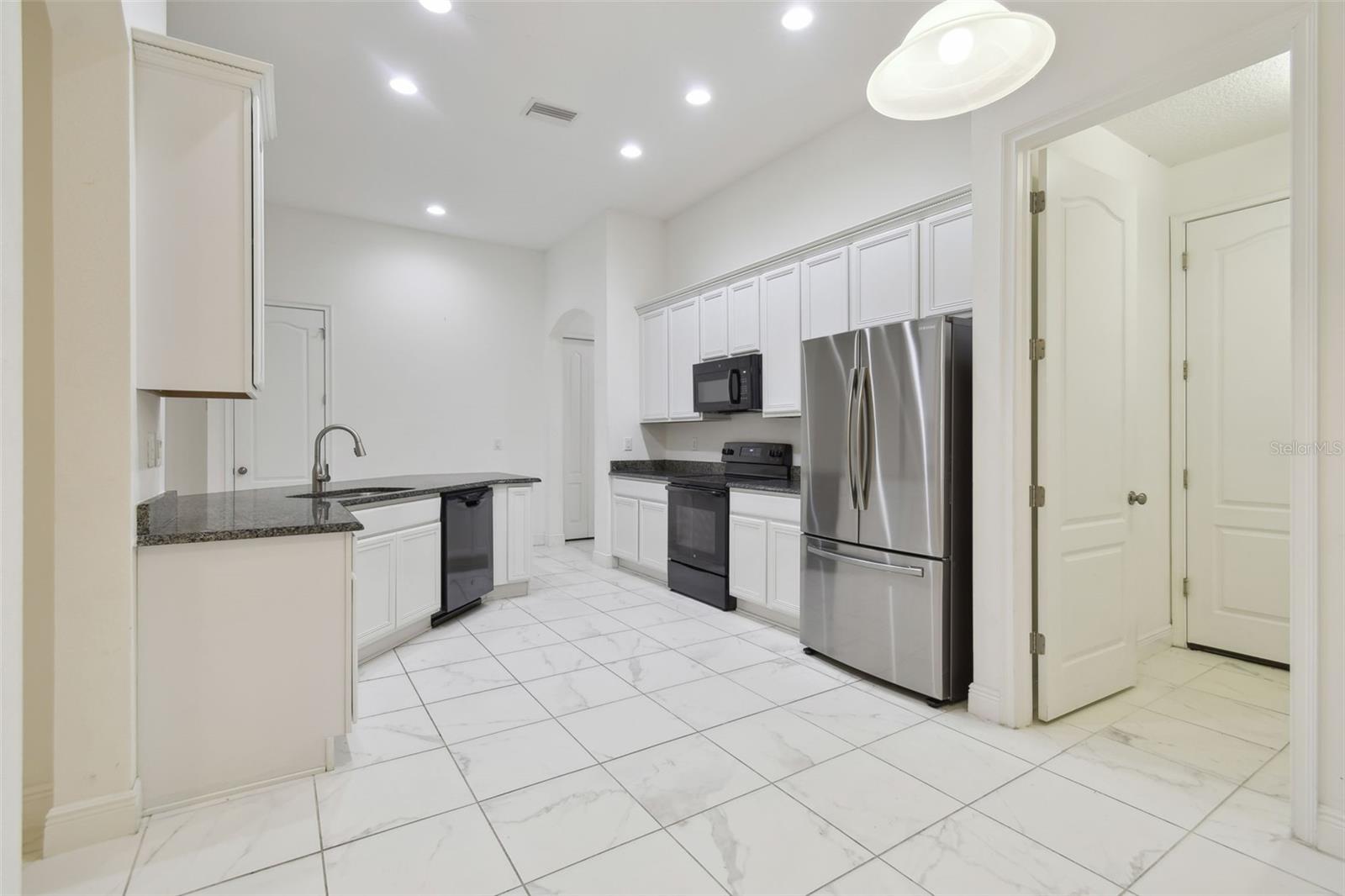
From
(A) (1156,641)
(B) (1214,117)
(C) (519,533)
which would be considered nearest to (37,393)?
(C) (519,533)

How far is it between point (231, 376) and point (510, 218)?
4.08 m

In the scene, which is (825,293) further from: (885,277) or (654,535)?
(654,535)

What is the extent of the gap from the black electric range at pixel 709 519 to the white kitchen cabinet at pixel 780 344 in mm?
388

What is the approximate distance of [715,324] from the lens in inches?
189

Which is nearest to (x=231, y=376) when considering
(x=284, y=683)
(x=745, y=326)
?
(x=284, y=683)

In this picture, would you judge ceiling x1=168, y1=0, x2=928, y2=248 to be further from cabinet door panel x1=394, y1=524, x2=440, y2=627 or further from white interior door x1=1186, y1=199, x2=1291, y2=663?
cabinet door panel x1=394, y1=524, x2=440, y2=627

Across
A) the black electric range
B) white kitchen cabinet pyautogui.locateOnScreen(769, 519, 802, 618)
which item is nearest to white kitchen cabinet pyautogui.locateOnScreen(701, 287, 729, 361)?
the black electric range

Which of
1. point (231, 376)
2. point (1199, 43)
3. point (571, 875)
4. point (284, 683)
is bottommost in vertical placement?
point (571, 875)

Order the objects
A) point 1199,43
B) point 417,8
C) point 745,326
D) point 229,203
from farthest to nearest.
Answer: point 745,326 → point 417,8 → point 229,203 → point 1199,43

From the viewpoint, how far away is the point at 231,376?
211 cm

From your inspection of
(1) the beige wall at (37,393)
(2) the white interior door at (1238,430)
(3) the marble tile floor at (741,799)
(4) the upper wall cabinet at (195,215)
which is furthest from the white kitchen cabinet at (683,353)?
(1) the beige wall at (37,393)

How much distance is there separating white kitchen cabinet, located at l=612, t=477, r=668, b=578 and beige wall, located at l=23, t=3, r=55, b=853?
3.46 metres

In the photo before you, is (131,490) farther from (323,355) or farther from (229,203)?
(323,355)

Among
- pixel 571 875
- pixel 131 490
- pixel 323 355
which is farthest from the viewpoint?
pixel 323 355
